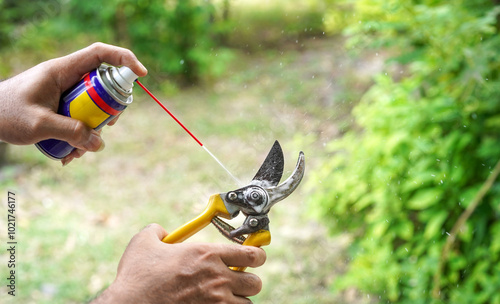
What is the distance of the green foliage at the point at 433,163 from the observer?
1850 mm

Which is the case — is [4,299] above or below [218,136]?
above

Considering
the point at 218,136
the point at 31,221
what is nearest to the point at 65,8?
the point at 218,136

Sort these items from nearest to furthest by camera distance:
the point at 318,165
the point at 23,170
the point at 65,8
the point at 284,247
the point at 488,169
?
the point at 488,169 < the point at 284,247 < the point at 318,165 < the point at 23,170 < the point at 65,8

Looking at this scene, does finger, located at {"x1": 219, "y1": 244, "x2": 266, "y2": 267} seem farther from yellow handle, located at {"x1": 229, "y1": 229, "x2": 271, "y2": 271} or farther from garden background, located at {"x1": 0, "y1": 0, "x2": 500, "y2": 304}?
garden background, located at {"x1": 0, "y1": 0, "x2": 500, "y2": 304}

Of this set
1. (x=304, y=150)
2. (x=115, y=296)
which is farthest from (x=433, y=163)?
(x=115, y=296)

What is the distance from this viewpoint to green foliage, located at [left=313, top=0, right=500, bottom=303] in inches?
72.8

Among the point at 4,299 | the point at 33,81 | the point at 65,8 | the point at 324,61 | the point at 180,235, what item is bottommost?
the point at 324,61

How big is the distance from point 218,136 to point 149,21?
145 cm

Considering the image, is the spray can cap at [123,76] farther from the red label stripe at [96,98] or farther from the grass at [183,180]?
the grass at [183,180]

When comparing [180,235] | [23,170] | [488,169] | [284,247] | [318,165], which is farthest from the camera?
[23,170]

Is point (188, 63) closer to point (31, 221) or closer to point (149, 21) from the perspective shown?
point (149, 21)

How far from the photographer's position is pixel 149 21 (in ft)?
13.7

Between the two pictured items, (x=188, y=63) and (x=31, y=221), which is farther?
(x=188, y=63)

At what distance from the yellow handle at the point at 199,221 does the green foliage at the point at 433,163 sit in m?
1.23
